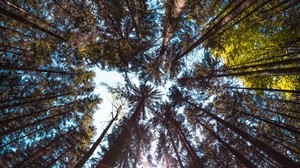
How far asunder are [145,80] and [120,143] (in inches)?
168

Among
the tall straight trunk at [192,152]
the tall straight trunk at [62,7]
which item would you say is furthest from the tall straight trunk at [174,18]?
the tall straight trunk at [62,7]

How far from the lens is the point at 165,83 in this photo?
49.7 feet

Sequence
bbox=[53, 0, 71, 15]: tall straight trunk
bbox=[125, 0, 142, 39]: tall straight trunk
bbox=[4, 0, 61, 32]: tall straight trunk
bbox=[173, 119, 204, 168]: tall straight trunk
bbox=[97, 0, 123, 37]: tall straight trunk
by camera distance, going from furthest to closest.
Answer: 1. bbox=[53, 0, 71, 15]: tall straight trunk
2. bbox=[97, 0, 123, 37]: tall straight trunk
3. bbox=[4, 0, 61, 32]: tall straight trunk
4. bbox=[125, 0, 142, 39]: tall straight trunk
5. bbox=[173, 119, 204, 168]: tall straight trunk

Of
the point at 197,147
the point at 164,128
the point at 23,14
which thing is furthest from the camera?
the point at 164,128

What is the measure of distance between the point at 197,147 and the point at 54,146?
23.4ft

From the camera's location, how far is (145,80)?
1501 centimetres

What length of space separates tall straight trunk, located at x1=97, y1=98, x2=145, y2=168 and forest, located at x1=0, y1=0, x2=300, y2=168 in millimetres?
73

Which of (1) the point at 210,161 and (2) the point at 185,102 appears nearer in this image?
(1) the point at 210,161

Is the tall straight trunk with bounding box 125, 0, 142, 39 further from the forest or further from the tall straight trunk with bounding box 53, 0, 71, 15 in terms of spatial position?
the tall straight trunk with bounding box 53, 0, 71, 15

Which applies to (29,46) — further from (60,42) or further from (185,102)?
(185,102)

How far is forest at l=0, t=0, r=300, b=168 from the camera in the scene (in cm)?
1241

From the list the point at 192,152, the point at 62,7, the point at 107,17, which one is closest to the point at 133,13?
the point at 107,17

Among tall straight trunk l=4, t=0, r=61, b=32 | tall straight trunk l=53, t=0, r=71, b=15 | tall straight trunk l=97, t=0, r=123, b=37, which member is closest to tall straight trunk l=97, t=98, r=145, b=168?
tall straight trunk l=97, t=0, r=123, b=37

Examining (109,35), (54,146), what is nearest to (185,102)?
(109,35)
